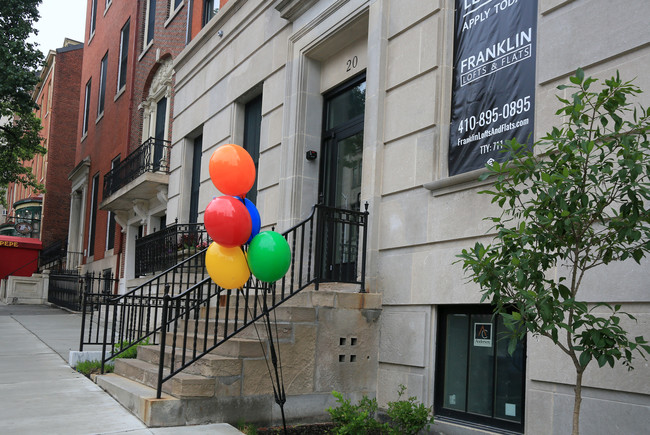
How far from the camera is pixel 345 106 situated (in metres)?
10.4

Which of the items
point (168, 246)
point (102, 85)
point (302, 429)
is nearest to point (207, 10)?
point (168, 246)

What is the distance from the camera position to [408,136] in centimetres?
811

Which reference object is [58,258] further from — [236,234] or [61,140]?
[236,234]

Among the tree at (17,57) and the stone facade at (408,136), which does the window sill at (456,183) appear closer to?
the stone facade at (408,136)

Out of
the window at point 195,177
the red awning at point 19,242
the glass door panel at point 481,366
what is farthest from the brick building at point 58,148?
the glass door panel at point 481,366

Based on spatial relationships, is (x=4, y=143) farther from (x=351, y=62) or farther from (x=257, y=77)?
(x=351, y=62)

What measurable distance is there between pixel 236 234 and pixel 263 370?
1.86 meters

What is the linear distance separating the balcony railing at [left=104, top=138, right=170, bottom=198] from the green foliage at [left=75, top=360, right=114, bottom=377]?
922 cm

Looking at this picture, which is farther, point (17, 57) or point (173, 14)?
point (17, 57)

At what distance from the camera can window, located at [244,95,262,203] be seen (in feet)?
41.4

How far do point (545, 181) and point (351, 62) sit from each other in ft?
21.2

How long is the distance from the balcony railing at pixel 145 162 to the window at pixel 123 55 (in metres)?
4.78

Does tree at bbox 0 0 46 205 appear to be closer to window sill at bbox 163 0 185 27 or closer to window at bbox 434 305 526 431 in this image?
window sill at bbox 163 0 185 27

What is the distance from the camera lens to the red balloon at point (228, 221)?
6016mm
